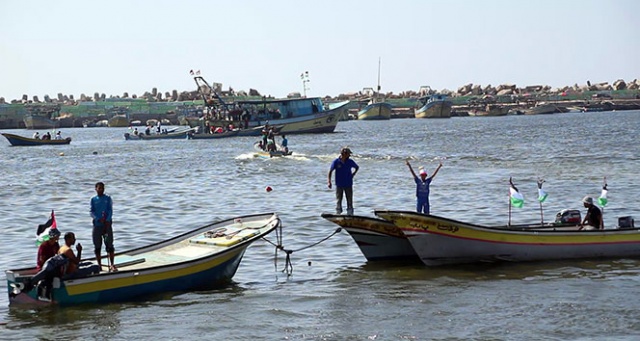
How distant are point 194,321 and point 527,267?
22.6 feet

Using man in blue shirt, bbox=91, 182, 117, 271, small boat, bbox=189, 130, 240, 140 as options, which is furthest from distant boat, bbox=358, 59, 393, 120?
man in blue shirt, bbox=91, 182, 117, 271

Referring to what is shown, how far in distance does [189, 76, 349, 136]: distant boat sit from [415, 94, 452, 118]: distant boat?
69.6 m

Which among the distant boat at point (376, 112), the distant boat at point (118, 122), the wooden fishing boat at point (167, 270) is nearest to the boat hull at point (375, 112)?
the distant boat at point (376, 112)

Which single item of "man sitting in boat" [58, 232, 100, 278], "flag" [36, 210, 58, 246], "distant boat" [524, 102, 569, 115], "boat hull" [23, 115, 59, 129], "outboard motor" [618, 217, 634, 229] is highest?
"flag" [36, 210, 58, 246]

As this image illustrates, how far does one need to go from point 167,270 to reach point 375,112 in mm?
144725

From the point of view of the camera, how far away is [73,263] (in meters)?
15.9

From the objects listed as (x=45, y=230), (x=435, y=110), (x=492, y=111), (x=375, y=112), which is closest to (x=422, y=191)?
(x=45, y=230)

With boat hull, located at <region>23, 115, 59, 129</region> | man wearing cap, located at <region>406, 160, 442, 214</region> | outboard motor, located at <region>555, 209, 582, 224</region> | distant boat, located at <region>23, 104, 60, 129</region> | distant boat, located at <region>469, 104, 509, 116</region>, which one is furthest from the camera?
distant boat, located at <region>469, 104, 509, 116</region>

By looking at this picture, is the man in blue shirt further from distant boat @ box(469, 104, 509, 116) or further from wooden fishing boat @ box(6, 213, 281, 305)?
distant boat @ box(469, 104, 509, 116)

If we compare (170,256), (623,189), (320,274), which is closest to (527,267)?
(320,274)

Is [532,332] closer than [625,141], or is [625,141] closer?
[532,332]

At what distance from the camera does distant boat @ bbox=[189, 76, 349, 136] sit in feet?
272

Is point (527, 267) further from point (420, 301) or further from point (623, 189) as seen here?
point (623, 189)

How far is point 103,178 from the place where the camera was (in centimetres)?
4681
